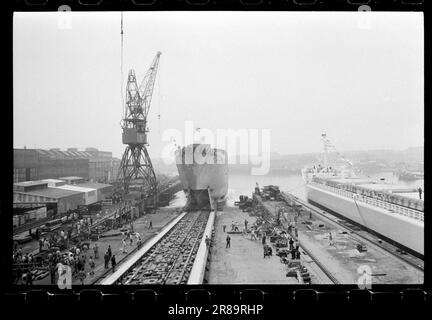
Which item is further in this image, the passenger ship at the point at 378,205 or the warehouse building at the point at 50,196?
the passenger ship at the point at 378,205

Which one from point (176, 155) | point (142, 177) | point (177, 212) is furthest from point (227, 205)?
point (142, 177)

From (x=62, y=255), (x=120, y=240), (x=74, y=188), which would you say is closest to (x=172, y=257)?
(x=120, y=240)

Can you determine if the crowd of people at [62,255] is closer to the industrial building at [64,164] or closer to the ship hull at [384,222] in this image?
the industrial building at [64,164]

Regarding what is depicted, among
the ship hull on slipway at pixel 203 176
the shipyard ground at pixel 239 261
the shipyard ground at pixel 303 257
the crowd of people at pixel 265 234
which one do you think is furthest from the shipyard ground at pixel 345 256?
the ship hull on slipway at pixel 203 176

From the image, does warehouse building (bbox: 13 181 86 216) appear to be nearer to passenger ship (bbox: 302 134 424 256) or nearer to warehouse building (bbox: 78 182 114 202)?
warehouse building (bbox: 78 182 114 202)
